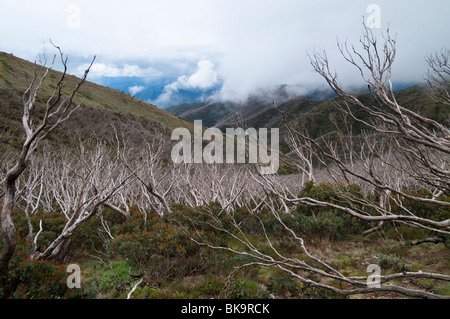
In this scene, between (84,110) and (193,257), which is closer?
(193,257)

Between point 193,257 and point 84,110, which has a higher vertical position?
point 84,110

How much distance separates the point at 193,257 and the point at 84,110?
107ft

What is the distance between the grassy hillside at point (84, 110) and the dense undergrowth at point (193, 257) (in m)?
3.25

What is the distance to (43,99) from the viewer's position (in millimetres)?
30531

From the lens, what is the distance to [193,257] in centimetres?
575

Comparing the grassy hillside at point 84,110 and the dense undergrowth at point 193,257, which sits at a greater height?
the grassy hillside at point 84,110

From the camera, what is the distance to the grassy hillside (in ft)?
69.3

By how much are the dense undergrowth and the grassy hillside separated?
10.7ft

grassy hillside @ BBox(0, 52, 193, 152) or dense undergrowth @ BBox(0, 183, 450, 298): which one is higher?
grassy hillside @ BBox(0, 52, 193, 152)

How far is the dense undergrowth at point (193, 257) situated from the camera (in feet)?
12.9
